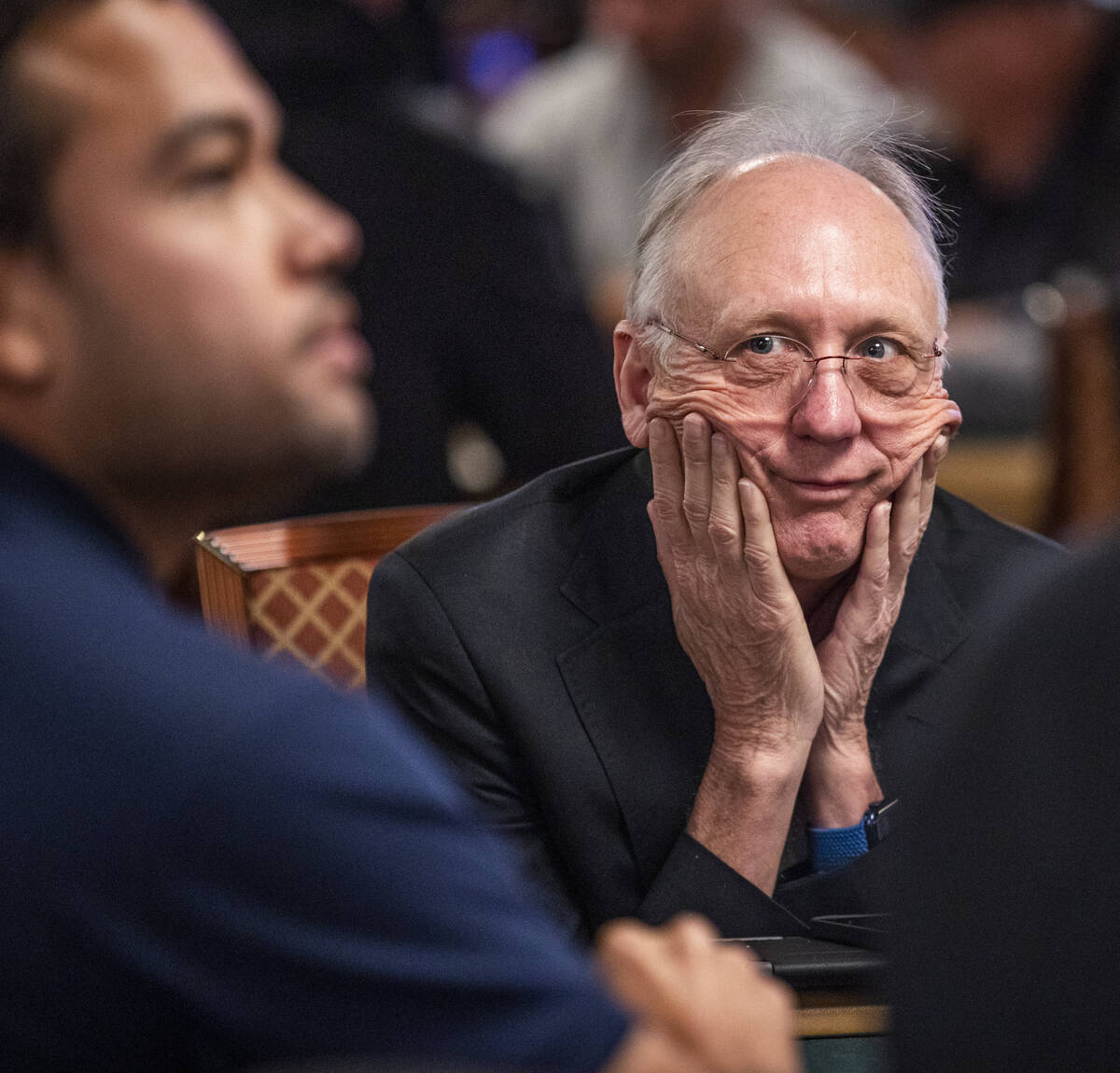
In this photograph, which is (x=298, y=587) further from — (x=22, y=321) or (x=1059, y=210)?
(x=1059, y=210)

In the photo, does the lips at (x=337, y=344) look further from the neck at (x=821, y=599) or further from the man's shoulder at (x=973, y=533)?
the man's shoulder at (x=973, y=533)

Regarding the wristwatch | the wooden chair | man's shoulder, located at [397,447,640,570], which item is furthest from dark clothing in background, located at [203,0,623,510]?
the wristwatch

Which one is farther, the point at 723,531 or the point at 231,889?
the point at 723,531

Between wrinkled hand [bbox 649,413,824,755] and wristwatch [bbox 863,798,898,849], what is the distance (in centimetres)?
11

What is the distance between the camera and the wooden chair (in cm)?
203

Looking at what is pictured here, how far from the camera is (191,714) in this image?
0.86m

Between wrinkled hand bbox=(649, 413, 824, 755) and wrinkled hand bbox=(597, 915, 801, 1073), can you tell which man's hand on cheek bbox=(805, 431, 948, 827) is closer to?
wrinkled hand bbox=(649, 413, 824, 755)

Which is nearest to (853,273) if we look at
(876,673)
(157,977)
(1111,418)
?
(876,673)

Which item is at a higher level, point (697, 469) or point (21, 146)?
point (21, 146)

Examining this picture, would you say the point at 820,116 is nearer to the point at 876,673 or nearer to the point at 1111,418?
the point at 876,673

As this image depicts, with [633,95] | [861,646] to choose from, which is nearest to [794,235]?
[861,646]

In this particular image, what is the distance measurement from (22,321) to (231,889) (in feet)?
1.25

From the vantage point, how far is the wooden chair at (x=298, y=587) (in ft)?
6.64

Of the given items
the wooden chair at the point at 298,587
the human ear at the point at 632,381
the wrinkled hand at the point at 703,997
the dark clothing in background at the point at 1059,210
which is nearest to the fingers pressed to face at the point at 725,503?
the human ear at the point at 632,381
